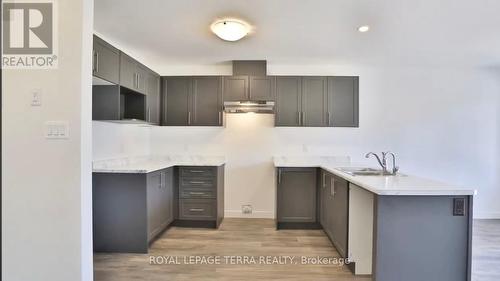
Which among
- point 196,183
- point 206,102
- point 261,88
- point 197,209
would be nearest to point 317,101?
point 261,88

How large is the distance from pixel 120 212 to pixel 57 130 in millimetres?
1460

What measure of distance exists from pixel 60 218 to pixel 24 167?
0.40 m

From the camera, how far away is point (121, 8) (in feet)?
8.19

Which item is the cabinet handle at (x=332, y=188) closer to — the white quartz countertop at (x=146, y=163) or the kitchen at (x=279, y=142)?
the kitchen at (x=279, y=142)

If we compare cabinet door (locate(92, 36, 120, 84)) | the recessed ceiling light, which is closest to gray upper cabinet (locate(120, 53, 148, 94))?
cabinet door (locate(92, 36, 120, 84))

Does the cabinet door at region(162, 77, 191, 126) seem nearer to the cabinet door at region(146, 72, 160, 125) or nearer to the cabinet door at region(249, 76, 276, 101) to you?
the cabinet door at region(146, 72, 160, 125)

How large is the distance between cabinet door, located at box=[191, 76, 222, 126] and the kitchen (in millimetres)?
16

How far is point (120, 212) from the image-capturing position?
295 centimetres

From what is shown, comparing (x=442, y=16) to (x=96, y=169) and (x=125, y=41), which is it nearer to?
(x=125, y=41)

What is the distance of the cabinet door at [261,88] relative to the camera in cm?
412

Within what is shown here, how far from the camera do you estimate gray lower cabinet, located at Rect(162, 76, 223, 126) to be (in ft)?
13.8

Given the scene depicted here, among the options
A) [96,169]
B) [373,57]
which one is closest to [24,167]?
[96,169]

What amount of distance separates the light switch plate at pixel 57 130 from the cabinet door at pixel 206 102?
2492 millimetres

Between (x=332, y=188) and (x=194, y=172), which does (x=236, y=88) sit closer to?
(x=194, y=172)
